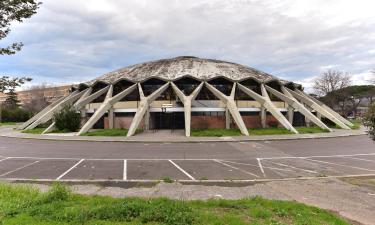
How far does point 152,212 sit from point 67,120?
34483 millimetres

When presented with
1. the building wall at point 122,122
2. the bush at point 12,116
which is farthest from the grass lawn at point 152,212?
the bush at point 12,116

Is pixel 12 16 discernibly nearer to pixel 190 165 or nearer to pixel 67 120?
pixel 190 165

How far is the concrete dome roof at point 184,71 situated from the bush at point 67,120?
23.6ft

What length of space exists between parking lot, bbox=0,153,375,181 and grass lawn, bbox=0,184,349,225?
4.58 meters

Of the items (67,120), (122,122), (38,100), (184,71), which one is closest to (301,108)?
(184,71)

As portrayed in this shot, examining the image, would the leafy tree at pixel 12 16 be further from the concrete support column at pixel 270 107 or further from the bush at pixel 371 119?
the concrete support column at pixel 270 107

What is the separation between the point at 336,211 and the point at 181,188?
4.60 meters

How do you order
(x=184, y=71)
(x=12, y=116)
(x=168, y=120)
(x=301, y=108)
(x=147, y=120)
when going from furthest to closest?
(x=12, y=116), (x=184, y=71), (x=168, y=120), (x=147, y=120), (x=301, y=108)

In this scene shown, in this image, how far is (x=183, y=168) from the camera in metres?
14.4

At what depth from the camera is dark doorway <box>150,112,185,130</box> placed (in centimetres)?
4112

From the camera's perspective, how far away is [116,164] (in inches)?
607

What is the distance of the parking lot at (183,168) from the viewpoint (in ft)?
41.5

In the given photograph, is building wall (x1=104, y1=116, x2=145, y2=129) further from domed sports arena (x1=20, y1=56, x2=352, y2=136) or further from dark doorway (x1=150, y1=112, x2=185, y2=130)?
dark doorway (x1=150, y1=112, x2=185, y2=130)

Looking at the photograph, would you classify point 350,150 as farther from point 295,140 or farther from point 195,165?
point 195,165
